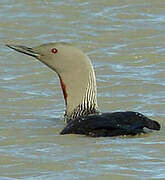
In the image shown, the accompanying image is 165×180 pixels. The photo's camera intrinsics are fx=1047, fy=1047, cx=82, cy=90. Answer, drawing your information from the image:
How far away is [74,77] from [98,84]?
217cm

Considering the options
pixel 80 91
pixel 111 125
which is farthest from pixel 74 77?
pixel 111 125

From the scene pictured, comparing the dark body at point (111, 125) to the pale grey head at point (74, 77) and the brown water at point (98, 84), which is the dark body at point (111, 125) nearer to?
the brown water at point (98, 84)

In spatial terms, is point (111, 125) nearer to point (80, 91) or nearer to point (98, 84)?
point (80, 91)

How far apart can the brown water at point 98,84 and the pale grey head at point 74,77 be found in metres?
0.29

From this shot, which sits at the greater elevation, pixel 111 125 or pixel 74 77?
pixel 74 77

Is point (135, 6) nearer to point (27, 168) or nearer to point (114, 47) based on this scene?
point (114, 47)

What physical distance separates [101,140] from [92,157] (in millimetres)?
483

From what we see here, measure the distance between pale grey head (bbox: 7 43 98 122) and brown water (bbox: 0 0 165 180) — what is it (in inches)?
11.3

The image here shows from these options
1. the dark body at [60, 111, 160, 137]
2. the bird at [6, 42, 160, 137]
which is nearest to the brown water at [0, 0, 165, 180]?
the dark body at [60, 111, 160, 137]

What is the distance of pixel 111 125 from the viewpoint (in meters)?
9.02

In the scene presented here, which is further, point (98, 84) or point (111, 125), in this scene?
point (98, 84)

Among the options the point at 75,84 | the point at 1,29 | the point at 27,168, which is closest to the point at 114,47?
the point at 1,29

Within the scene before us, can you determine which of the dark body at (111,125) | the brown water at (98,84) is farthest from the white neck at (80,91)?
the dark body at (111,125)

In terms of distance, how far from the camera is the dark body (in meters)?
9.02
